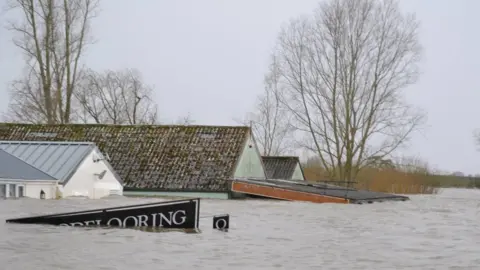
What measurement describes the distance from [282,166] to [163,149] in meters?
14.4

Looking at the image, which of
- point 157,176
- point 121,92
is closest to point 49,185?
point 157,176

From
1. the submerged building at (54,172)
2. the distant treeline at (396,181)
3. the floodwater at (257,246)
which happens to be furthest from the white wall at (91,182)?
the distant treeline at (396,181)

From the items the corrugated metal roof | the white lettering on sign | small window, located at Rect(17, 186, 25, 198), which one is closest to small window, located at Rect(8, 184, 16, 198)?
small window, located at Rect(17, 186, 25, 198)

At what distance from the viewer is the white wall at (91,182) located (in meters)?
30.6

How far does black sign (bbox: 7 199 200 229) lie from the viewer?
16844 mm

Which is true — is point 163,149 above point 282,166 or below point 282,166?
above

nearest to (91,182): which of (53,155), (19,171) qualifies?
(53,155)

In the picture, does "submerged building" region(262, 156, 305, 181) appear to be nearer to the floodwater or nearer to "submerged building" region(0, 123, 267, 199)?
"submerged building" region(0, 123, 267, 199)

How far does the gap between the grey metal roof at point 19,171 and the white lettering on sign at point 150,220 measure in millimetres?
13341

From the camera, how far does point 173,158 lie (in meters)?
37.6

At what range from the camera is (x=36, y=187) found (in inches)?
1150

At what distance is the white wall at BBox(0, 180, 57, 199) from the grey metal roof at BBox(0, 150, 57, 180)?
241 mm

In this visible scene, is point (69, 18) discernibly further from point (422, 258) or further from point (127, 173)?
point (422, 258)

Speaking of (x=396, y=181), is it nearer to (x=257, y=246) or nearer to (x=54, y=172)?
(x=54, y=172)
